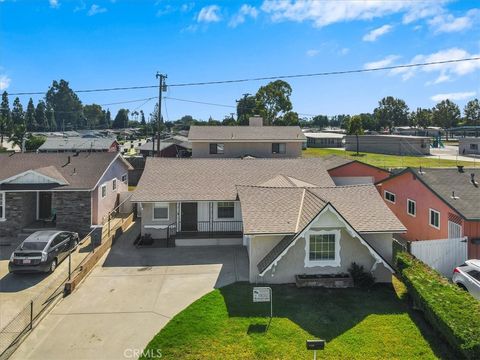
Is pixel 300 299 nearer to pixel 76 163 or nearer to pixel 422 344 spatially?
pixel 422 344

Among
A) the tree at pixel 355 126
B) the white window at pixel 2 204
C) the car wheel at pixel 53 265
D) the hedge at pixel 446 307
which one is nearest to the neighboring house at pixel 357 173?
the hedge at pixel 446 307

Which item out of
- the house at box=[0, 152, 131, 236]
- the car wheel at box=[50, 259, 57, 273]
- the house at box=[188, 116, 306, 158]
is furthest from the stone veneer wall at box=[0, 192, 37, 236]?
the house at box=[188, 116, 306, 158]

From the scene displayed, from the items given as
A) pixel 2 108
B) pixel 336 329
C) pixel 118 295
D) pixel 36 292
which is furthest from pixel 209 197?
pixel 2 108

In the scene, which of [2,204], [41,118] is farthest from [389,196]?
[41,118]

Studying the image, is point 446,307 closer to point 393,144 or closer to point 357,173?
point 357,173

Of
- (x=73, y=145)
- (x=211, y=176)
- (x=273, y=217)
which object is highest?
(x=73, y=145)

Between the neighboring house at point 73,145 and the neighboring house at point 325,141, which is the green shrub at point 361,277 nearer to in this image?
the neighboring house at point 73,145

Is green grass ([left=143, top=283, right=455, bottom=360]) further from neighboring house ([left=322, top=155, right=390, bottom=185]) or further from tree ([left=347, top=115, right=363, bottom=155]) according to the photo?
tree ([left=347, top=115, right=363, bottom=155])
